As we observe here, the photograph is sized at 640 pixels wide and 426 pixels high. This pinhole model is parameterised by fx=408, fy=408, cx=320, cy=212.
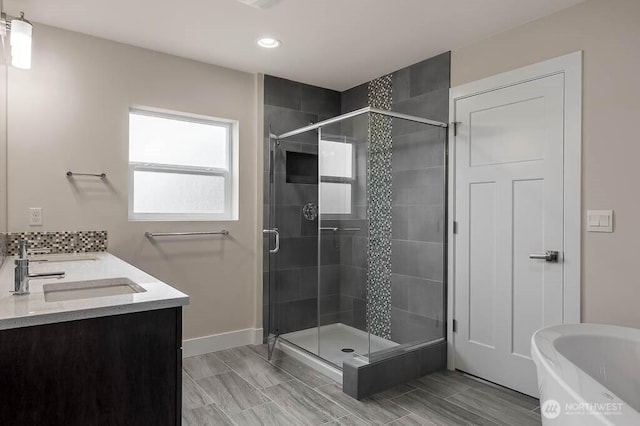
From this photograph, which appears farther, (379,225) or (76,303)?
(379,225)

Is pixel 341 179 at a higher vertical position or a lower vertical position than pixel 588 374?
higher

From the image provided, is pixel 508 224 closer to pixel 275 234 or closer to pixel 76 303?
pixel 275 234

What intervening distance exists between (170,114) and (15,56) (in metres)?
1.32

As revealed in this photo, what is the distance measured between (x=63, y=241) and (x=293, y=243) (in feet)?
5.68

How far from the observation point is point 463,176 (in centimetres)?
308

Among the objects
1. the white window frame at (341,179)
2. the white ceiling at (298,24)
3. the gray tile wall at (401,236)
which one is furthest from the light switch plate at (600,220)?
the white window frame at (341,179)

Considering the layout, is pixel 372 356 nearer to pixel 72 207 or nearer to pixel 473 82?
pixel 473 82

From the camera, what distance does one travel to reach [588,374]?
1.66 meters

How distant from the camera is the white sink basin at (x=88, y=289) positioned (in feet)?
5.47

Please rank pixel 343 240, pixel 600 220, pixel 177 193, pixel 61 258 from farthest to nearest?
pixel 177 193
pixel 343 240
pixel 61 258
pixel 600 220

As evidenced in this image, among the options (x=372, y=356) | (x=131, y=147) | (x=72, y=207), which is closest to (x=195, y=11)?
(x=131, y=147)

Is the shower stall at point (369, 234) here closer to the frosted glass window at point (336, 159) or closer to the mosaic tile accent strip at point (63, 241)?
the frosted glass window at point (336, 159)

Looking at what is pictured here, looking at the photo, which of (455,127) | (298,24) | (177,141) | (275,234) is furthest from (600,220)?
(177,141)

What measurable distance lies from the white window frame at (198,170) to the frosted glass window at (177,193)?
3 cm
